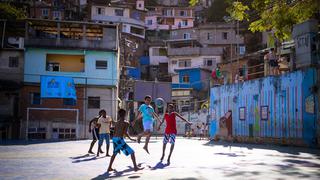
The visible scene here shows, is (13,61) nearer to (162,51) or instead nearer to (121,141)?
(121,141)

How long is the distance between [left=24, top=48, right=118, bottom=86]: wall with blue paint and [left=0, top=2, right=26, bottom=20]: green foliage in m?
3.37

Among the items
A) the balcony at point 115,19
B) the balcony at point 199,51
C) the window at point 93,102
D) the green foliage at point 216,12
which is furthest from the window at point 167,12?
the window at point 93,102

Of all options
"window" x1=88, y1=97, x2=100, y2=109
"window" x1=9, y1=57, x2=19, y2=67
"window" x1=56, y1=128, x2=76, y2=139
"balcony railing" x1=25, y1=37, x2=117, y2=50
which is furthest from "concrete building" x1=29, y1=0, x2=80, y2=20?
"window" x1=56, y1=128, x2=76, y2=139

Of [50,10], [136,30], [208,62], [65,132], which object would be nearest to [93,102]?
[65,132]

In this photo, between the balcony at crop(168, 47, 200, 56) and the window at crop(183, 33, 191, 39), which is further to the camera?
the window at crop(183, 33, 191, 39)

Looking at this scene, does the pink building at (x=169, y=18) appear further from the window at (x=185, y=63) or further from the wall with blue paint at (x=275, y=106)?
the wall with blue paint at (x=275, y=106)

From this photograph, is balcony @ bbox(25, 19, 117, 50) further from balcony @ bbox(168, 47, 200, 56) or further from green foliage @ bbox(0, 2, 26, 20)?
balcony @ bbox(168, 47, 200, 56)

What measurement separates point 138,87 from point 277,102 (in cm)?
2940

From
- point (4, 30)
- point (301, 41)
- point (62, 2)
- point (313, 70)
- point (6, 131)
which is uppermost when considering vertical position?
point (62, 2)

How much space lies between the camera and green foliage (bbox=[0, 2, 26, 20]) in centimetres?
4193

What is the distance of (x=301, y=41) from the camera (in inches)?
813

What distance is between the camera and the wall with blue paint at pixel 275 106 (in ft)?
65.1

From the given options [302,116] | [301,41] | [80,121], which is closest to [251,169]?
[302,116]

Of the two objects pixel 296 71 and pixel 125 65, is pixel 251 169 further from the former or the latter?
pixel 125 65
